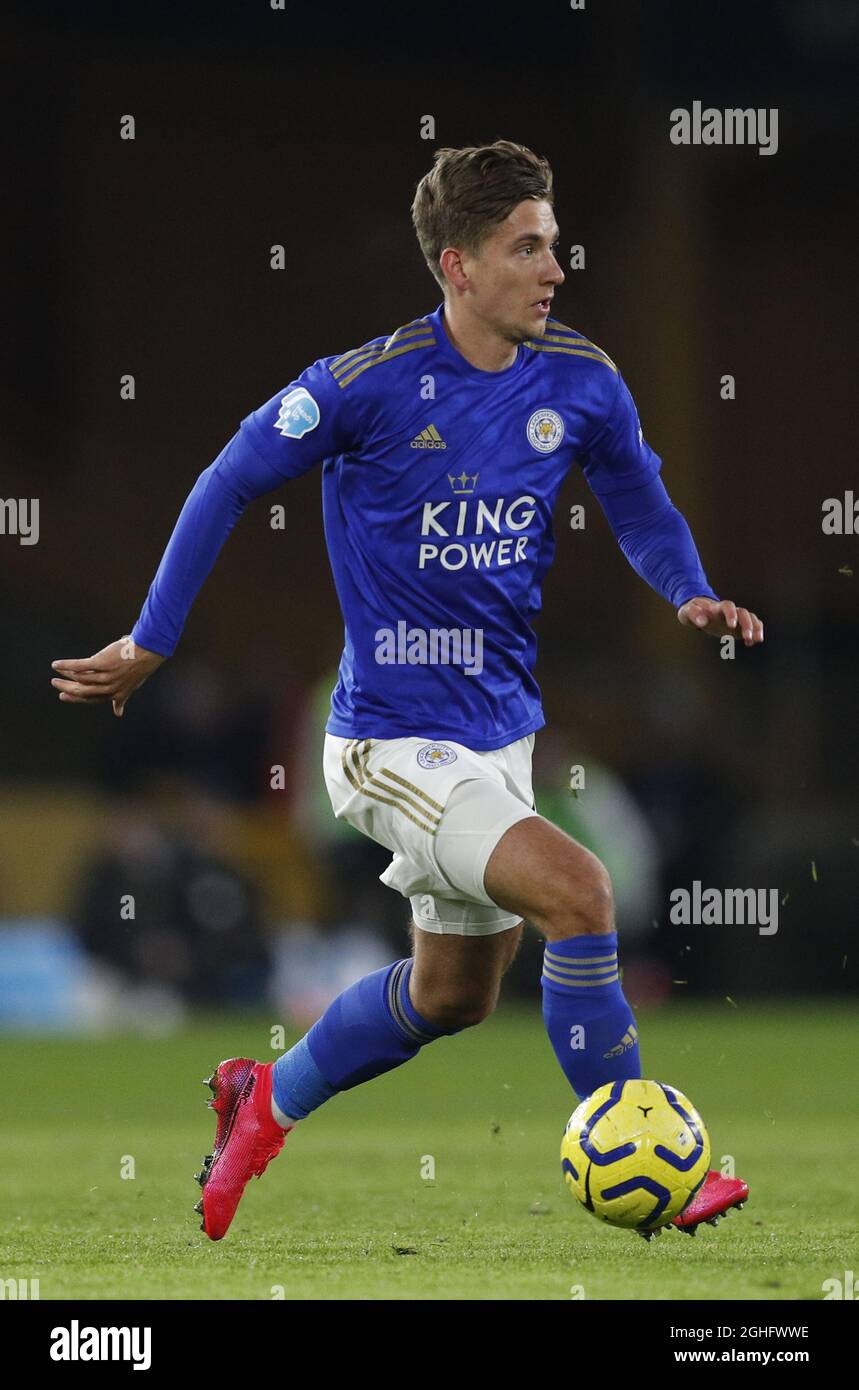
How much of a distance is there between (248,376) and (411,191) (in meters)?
1.98

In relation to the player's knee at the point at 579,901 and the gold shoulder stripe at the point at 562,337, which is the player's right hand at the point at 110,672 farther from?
the gold shoulder stripe at the point at 562,337

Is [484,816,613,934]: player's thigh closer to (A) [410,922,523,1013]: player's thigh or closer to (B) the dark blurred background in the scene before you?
(A) [410,922,523,1013]: player's thigh

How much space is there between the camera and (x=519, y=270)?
16.3 feet

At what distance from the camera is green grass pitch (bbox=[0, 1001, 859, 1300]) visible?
14.5 feet

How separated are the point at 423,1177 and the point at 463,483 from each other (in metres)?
2.39

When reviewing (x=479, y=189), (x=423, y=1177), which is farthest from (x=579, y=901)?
(x=423, y=1177)

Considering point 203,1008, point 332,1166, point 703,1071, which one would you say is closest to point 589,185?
point 203,1008

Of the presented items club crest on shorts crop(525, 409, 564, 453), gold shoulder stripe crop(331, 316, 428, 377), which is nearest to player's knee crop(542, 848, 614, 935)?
club crest on shorts crop(525, 409, 564, 453)

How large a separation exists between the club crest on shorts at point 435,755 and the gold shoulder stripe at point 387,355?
845 mm

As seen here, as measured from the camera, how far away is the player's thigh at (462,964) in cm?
508

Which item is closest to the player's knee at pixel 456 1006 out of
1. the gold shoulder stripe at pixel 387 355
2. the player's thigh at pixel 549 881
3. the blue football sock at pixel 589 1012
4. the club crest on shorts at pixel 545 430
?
the blue football sock at pixel 589 1012

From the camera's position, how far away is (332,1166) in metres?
6.90

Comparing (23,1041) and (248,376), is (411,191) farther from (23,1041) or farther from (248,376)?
(23,1041)

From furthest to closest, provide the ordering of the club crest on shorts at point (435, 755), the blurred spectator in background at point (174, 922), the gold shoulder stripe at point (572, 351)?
the blurred spectator in background at point (174, 922), the gold shoulder stripe at point (572, 351), the club crest on shorts at point (435, 755)
